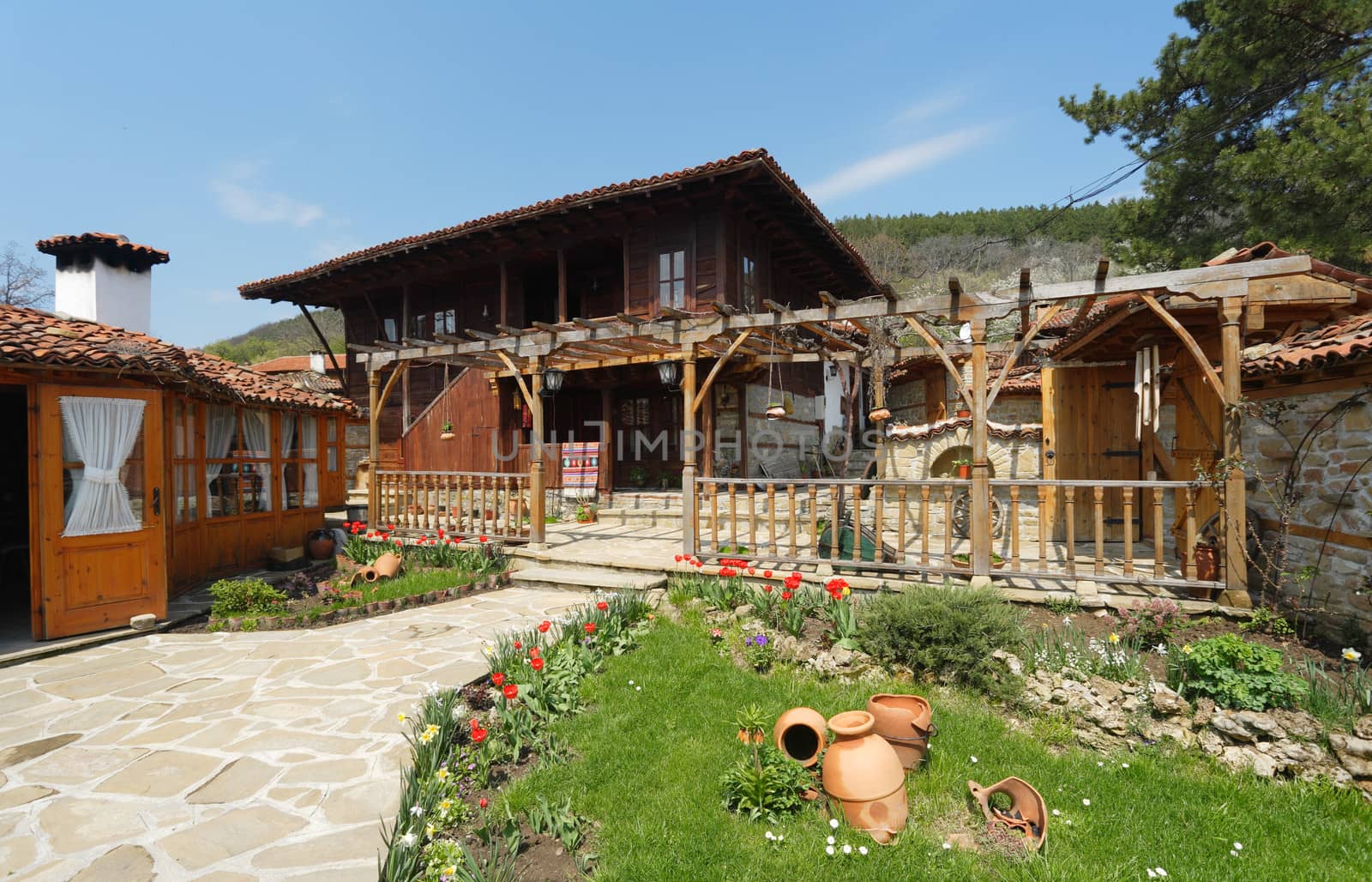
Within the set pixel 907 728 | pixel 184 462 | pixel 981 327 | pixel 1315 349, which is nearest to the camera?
pixel 907 728

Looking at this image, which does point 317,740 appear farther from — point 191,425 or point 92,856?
point 191,425

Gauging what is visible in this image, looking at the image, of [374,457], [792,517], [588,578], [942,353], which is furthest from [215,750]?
[374,457]

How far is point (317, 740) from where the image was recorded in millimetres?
3459

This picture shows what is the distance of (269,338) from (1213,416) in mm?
50075

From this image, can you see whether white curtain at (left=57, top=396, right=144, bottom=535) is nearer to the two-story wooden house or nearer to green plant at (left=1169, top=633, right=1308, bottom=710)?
the two-story wooden house

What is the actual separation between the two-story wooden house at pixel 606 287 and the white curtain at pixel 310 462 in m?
1.46

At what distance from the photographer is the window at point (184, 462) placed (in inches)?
272

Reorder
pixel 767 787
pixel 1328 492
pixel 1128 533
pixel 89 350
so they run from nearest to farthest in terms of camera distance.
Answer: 1. pixel 767 787
2. pixel 1328 492
3. pixel 1128 533
4. pixel 89 350

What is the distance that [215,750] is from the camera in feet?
11.0

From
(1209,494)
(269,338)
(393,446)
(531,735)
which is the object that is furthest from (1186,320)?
(269,338)

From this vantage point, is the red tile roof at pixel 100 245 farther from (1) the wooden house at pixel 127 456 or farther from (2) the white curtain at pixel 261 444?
(2) the white curtain at pixel 261 444

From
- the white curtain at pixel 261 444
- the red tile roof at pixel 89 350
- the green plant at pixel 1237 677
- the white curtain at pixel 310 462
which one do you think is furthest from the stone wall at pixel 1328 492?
the white curtain at pixel 310 462

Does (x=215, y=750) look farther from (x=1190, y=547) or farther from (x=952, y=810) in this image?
(x=1190, y=547)

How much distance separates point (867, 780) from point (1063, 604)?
3175mm
